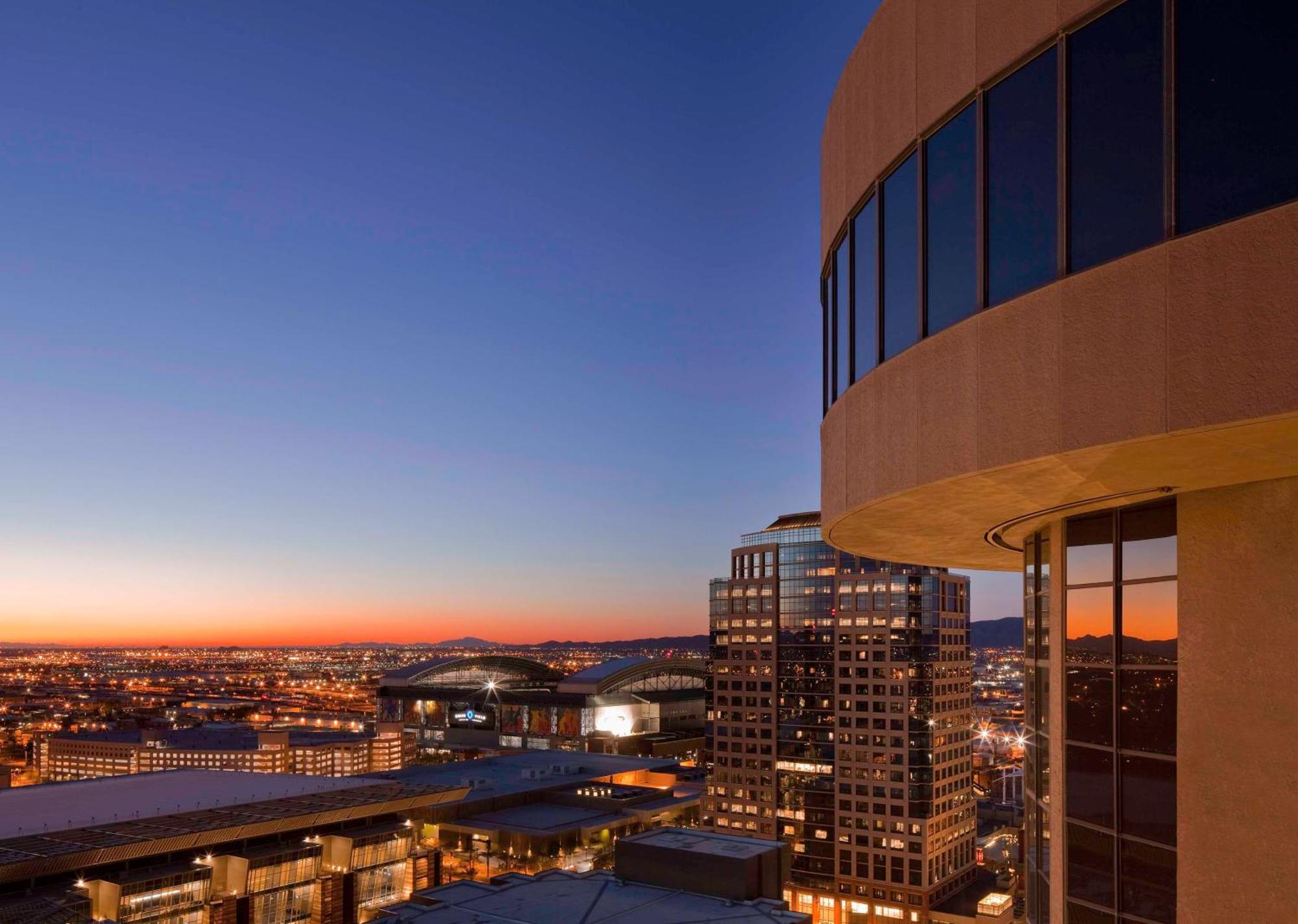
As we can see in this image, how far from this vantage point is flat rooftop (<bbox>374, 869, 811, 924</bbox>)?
120 ft

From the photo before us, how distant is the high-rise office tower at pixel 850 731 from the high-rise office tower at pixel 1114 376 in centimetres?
7687

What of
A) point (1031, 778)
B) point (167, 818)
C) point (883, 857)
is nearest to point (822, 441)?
point (1031, 778)

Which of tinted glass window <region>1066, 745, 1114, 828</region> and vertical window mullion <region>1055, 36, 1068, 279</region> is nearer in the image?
vertical window mullion <region>1055, 36, 1068, 279</region>

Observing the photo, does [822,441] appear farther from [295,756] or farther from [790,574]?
[295,756]

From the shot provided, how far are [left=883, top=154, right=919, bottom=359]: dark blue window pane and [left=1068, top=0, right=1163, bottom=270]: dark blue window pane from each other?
2.28 meters

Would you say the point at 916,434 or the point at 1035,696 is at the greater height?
the point at 916,434

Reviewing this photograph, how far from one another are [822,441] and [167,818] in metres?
59.3

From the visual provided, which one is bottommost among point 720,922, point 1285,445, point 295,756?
point 295,756

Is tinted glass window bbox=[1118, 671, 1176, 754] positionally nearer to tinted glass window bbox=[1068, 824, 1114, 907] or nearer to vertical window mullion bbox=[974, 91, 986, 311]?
tinted glass window bbox=[1068, 824, 1114, 907]

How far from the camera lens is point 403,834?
229 ft

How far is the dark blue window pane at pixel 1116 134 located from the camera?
7.68 metres

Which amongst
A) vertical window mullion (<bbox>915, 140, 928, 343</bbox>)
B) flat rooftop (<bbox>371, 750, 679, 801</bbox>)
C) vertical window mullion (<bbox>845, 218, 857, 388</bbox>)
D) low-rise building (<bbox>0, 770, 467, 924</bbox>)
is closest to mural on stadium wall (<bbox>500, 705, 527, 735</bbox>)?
flat rooftop (<bbox>371, 750, 679, 801</bbox>)

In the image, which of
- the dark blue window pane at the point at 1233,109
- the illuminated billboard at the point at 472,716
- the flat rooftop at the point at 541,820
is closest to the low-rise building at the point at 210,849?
the flat rooftop at the point at 541,820

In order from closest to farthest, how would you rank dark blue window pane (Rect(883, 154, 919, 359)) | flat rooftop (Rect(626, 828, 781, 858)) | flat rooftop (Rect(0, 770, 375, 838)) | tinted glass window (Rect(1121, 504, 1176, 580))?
tinted glass window (Rect(1121, 504, 1176, 580)), dark blue window pane (Rect(883, 154, 919, 359)), flat rooftop (Rect(626, 828, 781, 858)), flat rooftop (Rect(0, 770, 375, 838))
